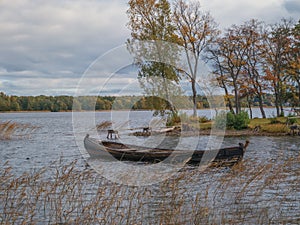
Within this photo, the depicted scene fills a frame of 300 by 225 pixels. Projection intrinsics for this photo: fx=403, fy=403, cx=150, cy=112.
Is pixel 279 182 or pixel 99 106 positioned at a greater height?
pixel 99 106

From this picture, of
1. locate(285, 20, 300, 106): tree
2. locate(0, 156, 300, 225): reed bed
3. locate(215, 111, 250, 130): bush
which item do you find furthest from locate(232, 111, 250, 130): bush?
locate(0, 156, 300, 225): reed bed

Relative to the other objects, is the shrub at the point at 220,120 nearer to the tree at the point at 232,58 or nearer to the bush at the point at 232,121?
the bush at the point at 232,121

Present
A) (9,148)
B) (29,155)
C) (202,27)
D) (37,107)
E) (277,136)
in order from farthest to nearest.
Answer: (37,107) < (202,27) < (277,136) < (9,148) < (29,155)

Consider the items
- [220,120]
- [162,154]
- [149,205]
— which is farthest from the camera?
[220,120]

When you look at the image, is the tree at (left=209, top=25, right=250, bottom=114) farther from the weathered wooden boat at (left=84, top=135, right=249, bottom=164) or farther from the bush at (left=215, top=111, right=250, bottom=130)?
the weathered wooden boat at (left=84, top=135, right=249, bottom=164)

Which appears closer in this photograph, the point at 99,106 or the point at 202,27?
the point at 99,106

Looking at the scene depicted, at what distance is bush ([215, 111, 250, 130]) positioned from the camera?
34.7 meters

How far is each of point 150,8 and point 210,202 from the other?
29.6m

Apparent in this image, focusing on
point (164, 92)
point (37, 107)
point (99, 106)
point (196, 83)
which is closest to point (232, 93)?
point (196, 83)

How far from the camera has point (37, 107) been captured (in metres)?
109

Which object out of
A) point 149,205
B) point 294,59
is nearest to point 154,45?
point 294,59

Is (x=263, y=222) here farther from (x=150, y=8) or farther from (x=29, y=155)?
(x=150, y=8)

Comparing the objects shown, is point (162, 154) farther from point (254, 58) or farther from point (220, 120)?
point (254, 58)

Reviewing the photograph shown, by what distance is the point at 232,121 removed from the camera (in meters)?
35.0
